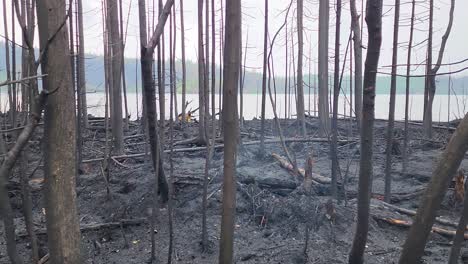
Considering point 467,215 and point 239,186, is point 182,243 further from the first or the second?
point 467,215

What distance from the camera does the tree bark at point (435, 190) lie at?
2.94 meters

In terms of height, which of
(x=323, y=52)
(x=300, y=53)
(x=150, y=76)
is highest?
(x=323, y=52)

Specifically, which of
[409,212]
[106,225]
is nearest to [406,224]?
[409,212]

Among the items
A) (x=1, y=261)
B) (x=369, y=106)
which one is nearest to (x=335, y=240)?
(x=369, y=106)

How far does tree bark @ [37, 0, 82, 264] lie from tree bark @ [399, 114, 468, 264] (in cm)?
287

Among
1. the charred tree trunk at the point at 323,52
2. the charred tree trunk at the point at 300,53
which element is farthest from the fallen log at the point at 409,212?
the charred tree trunk at the point at 300,53

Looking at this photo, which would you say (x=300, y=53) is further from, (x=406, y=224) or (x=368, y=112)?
(x=368, y=112)

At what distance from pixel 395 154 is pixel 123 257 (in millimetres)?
8621

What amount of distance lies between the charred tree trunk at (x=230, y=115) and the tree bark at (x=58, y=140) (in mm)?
1414

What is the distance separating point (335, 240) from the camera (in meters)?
5.88

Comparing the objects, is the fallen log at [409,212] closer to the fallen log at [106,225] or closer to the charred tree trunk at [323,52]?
the fallen log at [106,225]

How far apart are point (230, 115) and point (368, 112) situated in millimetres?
1385

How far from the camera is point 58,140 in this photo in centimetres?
335

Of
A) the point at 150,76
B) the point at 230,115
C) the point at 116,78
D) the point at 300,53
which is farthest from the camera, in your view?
the point at 300,53
